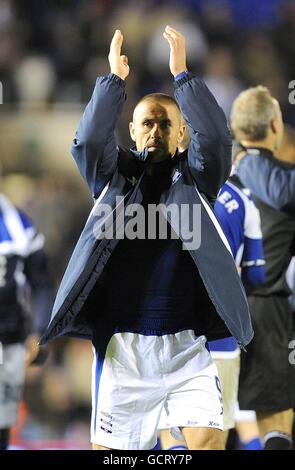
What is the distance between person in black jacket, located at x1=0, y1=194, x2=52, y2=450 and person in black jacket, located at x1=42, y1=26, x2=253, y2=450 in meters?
1.87

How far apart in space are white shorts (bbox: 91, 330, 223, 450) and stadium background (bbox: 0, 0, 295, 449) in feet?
13.0

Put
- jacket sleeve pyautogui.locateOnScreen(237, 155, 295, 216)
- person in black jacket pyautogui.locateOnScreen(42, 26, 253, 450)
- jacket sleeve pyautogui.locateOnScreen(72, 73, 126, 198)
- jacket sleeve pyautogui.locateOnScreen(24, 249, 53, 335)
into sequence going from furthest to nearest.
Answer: jacket sleeve pyautogui.locateOnScreen(24, 249, 53, 335), jacket sleeve pyautogui.locateOnScreen(237, 155, 295, 216), person in black jacket pyautogui.locateOnScreen(42, 26, 253, 450), jacket sleeve pyautogui.locateOnScreen(72, 73, 126, 198)

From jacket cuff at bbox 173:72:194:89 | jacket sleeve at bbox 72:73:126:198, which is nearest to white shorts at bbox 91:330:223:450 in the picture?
jacket sleeve at bbox 72:73:126:198

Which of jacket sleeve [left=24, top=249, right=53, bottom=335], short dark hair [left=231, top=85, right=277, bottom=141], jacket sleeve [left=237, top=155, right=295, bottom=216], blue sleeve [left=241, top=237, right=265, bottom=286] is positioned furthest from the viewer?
jacket sleeve [left=24, top=249, right=53, bottom=335]

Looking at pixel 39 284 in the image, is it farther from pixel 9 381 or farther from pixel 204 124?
pixel 204 124

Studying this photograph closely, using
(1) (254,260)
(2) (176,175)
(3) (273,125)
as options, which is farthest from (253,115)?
(2) (176,175)

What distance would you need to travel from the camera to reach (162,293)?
385 centimetres

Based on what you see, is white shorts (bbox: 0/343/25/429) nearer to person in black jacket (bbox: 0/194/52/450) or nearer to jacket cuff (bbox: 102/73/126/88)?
person in black jacket (bbox: 0/194/52/450)

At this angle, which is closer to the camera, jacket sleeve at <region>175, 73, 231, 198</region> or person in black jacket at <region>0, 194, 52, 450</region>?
→ jacket sleeve at <region>175, 73, 231, 198</region>

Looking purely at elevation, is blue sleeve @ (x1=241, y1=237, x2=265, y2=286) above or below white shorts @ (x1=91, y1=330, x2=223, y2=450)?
above

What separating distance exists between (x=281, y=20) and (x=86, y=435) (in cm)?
521

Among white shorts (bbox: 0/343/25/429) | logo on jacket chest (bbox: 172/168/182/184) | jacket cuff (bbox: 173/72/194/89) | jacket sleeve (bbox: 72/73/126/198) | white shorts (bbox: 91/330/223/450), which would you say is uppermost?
jacket cuff (bbox: 173/72/194/89)

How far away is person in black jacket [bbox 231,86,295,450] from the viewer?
17.1 feet

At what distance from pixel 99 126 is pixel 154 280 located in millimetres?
650
